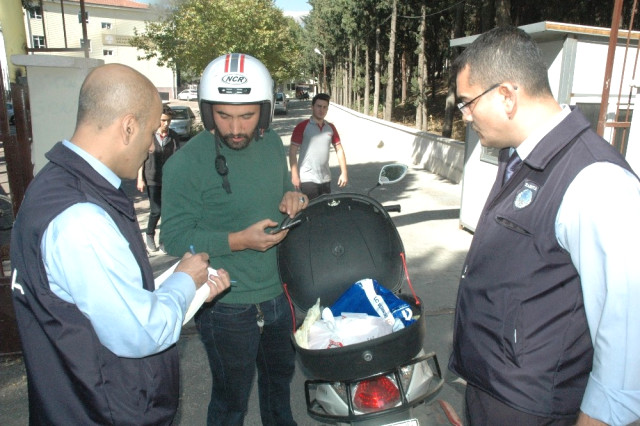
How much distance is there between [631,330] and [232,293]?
5.62 ft

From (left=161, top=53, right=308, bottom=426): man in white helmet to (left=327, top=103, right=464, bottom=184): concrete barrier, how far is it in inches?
411

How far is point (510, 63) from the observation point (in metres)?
1.72

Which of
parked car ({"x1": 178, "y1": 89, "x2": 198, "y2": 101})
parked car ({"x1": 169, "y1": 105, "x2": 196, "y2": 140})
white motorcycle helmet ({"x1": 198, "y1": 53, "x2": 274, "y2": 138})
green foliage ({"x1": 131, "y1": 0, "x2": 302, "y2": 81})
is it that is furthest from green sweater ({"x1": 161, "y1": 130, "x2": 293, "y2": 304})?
parked car ({"x1": 178, "y1": 89, "x2": 198, "y2": 101})

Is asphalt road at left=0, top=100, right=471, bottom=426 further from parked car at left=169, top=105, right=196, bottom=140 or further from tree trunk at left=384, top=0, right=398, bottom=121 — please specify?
tree trunk at left=384, top=0, right=398, bottom=121

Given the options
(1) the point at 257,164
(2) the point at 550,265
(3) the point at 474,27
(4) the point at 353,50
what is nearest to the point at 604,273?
(2) the point at 550,265

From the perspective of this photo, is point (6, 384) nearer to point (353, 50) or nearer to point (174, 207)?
point (174, 207)

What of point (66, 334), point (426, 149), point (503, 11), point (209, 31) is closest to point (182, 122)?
point (209, 31)

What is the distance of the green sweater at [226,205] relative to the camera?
2.38 m

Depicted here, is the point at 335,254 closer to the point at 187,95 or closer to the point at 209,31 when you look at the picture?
the point at 209,31

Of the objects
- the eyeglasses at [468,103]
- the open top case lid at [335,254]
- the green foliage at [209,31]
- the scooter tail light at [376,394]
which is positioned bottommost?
the scooter tail light at [376,394]

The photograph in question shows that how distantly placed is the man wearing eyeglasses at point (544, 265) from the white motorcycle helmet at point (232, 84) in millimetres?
989

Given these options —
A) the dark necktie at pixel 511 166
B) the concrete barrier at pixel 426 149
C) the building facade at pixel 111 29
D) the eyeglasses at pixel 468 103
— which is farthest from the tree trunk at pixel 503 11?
the building facade at pixel 111 29

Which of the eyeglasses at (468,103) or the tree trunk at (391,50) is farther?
the tree trunk at (391,50)

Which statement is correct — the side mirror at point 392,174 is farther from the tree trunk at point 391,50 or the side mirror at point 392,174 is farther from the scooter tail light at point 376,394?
the tree trunk at point 391,50
